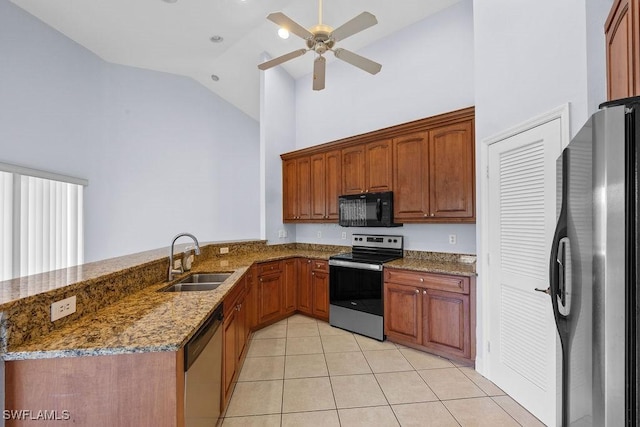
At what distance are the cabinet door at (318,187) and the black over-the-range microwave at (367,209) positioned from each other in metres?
0.36

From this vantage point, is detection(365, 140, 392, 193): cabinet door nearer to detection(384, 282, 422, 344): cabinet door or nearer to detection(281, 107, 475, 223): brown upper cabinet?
detection(281, 107, 475, 223): brown upper cabinet

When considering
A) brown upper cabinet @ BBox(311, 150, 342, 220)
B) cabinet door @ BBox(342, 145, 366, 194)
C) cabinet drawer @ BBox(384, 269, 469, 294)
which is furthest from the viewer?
brown upper cabinet @ BBox(311, 150, 342, 220)

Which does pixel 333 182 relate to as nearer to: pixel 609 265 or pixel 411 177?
pixel 411 177

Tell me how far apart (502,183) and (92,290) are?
2.86m

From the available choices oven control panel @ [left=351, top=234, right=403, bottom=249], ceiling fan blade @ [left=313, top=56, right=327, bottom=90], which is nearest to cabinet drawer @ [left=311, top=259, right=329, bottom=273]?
oven control panel @ [left=351, top=234, right=403, bottom=249]

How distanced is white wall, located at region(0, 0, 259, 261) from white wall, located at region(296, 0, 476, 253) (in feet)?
5.42

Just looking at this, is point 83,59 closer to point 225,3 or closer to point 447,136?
point 225,3

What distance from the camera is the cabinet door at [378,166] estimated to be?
3.43m

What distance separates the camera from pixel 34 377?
41.7 inches

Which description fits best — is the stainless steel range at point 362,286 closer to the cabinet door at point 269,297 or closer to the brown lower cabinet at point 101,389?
the cabinet door at point 269,297

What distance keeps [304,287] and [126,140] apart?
12.5 ft

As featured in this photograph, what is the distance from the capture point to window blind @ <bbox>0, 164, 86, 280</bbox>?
10.00 feet

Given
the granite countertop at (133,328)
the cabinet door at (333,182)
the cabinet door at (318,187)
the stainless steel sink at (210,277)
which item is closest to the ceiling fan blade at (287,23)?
the cabinet door at (333,182)

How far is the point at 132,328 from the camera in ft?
4.21
